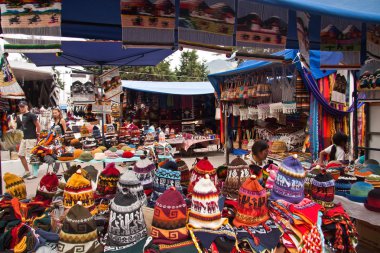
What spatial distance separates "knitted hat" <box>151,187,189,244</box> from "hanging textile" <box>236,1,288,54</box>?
1.63 m

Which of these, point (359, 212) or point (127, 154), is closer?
point (359, 212)

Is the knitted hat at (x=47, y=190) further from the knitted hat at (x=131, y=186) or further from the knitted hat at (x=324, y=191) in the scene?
the knitted hat at (x=324, y=191)

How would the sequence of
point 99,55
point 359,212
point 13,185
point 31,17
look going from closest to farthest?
point 31,17
point 13,185
point 359,212
point 99,55

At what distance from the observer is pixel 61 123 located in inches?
232

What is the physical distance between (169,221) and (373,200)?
164cm

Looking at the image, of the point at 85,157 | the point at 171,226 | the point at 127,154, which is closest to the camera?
the point at 171,226

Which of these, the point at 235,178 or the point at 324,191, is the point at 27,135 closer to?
the point at 235,178

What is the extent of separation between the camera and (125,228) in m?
1.41

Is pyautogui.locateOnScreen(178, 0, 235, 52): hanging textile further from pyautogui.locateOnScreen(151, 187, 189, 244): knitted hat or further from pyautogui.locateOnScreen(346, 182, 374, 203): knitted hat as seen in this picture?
pyautogui.locateOnScreen(346, 182, 374, 203): knitted hat

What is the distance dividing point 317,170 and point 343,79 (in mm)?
3128

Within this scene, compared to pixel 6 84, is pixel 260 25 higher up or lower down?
higher up

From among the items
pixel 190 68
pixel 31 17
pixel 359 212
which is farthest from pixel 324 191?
pixel 190 68

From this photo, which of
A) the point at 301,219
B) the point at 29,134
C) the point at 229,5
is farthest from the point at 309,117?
the point at 29,134

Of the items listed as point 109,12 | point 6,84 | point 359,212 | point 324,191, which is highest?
point 109,12
